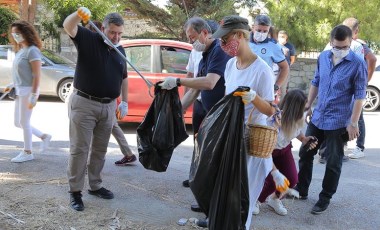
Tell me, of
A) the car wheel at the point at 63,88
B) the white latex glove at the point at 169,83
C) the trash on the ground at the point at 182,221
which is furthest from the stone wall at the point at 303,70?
the white latex glove at the point at 169,83

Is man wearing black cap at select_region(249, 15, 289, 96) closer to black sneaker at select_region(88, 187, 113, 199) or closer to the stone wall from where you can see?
black sneaker at select_region(88, 187, 113, 199)

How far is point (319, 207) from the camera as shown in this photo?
4.21 meters

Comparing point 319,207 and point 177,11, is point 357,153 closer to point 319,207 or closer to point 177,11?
point 319,207

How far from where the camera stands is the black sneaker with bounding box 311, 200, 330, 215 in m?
4.20

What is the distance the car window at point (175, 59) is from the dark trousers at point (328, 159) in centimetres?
338

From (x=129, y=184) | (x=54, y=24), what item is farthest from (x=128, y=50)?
(x=54, y=24)

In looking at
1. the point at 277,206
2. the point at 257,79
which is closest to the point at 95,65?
the point at 257,79

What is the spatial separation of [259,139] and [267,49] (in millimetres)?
2895

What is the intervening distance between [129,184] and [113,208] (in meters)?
0.71

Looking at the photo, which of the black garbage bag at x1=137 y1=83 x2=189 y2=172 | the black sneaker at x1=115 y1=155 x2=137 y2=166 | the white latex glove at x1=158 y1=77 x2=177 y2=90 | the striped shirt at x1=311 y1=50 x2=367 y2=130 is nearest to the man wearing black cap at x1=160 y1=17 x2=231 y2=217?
the white latex glove at x1=158 y1=77 x2=177 y2=90

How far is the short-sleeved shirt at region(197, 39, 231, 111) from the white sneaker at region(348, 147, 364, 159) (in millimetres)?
3294

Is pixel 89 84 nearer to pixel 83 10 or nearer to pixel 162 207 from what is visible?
pixel 83 10

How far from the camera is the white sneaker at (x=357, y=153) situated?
634cm

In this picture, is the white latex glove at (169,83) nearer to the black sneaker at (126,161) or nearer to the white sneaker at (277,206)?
the white sneaker at (277,206)
